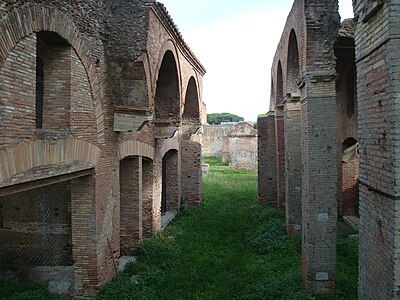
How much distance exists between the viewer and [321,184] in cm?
714

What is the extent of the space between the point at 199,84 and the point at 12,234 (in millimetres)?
12163

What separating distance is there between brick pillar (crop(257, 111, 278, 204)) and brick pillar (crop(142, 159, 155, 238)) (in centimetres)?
602

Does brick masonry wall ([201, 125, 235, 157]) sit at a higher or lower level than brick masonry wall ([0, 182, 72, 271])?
higher

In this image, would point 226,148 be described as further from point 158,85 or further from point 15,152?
point 15,152

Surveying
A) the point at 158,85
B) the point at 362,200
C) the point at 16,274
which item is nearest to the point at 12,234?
the point at 16,274

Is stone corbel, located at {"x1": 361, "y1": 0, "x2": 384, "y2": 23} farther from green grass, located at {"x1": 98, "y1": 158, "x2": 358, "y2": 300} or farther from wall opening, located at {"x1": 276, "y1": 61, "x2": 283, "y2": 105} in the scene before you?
wall opening, located at {"x1": 276, "y1": 61, "x2": 283, "y2": 105}

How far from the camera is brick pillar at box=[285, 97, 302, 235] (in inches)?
413

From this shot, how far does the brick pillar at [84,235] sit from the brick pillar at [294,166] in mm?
5648

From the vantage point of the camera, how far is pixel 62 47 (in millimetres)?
6270

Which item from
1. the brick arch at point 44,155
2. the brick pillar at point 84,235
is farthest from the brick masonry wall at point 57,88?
the brick pillar at point 84,235

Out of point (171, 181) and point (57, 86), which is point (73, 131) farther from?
point (171, 181)

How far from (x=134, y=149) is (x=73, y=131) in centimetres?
306

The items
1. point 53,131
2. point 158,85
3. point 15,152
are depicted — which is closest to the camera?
point 15,152

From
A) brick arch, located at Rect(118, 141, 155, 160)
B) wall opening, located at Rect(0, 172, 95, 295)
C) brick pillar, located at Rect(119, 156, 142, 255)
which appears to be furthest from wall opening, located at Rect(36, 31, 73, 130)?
brick pillar, located at Rect(119, 156, 142, 255)
